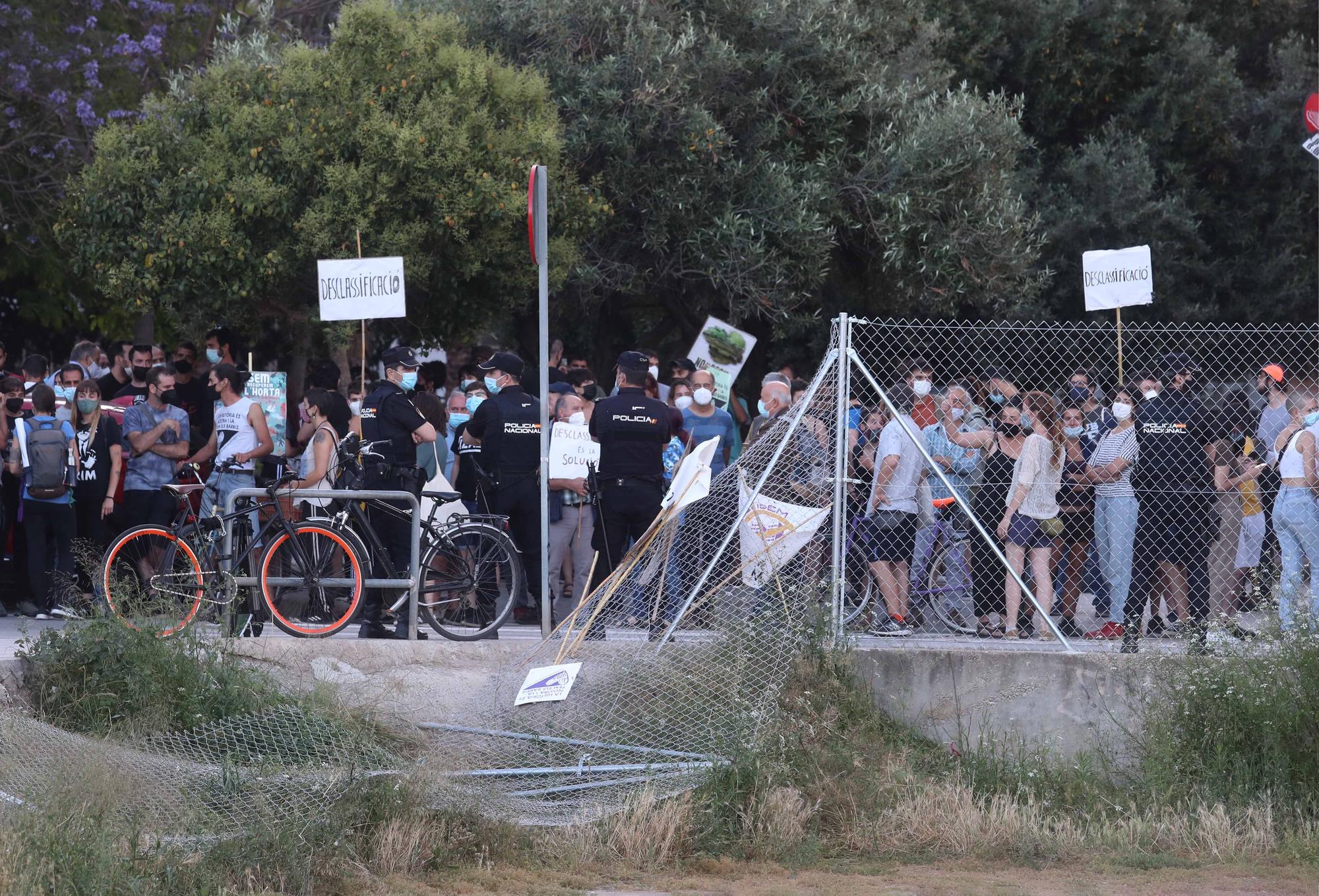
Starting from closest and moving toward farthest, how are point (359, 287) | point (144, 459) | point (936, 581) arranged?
point (936, 581) → point (144, 459) → point (359, 287)

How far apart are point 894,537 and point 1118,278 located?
3718mm

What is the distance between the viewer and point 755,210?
17.3m

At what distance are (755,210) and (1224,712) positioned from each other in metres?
10.6

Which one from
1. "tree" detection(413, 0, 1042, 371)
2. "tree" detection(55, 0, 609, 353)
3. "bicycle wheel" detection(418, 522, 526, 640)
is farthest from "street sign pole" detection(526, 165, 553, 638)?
"tree" detection(413, 0, 1042, 371)

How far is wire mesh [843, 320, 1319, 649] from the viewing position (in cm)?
912

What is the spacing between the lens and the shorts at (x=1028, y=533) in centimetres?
975

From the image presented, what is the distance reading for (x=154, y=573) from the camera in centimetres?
1002

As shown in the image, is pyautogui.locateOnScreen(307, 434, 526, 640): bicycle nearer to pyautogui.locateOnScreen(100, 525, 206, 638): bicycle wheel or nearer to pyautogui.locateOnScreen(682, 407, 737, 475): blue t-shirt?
pyautogui.locateOnScreen(100, 525, 206, 638): bicycle wheel

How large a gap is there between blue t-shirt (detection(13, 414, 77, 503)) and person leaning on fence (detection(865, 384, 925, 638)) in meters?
5.94

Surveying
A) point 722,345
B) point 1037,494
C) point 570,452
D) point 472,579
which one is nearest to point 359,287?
point 570,452

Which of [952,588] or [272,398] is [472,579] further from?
[952,588]

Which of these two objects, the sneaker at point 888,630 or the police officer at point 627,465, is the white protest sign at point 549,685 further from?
the police officer at point 627,465

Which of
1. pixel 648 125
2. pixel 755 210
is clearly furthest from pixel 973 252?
pixel 648 125

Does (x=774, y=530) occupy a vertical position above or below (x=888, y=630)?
above
